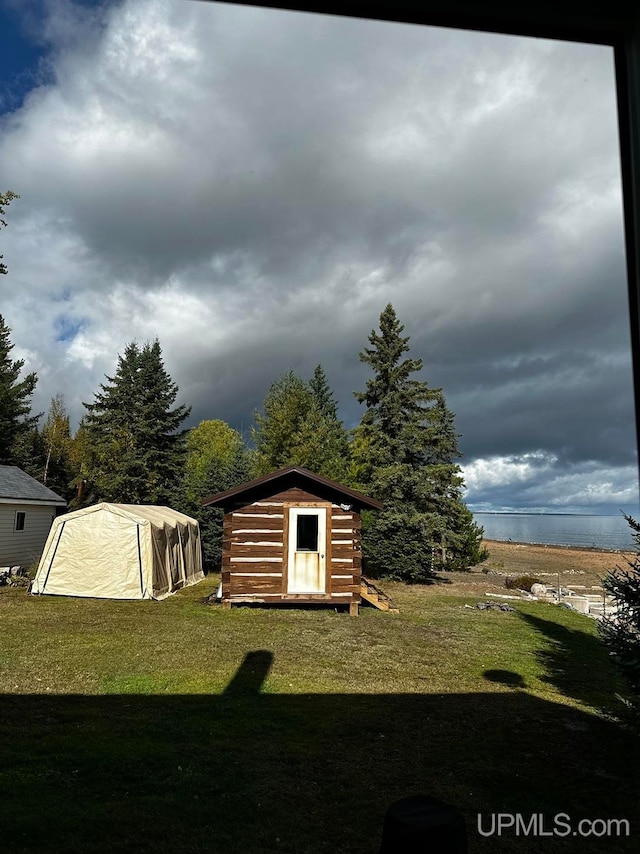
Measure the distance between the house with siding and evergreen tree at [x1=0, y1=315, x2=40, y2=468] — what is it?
12519 millimetres

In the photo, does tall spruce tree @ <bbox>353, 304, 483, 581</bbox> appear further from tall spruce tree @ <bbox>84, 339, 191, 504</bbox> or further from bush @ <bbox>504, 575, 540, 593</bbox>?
tall spruce tree @ <bbox>84, 339, 191, 504</bbox>

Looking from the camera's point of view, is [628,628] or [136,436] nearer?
[628,628]

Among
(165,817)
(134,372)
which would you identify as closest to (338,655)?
(165,817)

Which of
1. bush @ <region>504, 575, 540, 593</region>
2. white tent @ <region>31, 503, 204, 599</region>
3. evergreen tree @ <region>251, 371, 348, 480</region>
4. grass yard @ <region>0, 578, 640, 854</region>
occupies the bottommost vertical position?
bush @ <region>504, 575, 540, 593</region>

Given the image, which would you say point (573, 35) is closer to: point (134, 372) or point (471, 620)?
point (471, 620)

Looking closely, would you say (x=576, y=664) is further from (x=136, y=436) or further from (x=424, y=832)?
(x=136, y=436)

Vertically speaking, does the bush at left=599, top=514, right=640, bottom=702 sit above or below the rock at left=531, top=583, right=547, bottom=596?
above

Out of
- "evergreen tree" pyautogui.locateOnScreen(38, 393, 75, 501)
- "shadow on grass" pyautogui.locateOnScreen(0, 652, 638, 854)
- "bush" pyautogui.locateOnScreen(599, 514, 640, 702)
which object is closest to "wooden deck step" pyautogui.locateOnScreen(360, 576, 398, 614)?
"shadow on grass" pyautogui.locateOnScreen(0, 652, 638, 854)

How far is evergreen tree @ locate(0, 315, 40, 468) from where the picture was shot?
3688 centimetres

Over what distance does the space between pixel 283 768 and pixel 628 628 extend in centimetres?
484

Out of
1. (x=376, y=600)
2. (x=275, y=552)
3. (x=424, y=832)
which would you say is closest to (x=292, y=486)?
(x=275, y=552)

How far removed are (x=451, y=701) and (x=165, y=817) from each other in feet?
16.1

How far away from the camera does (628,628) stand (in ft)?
23.6

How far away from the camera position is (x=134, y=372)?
42.9m
